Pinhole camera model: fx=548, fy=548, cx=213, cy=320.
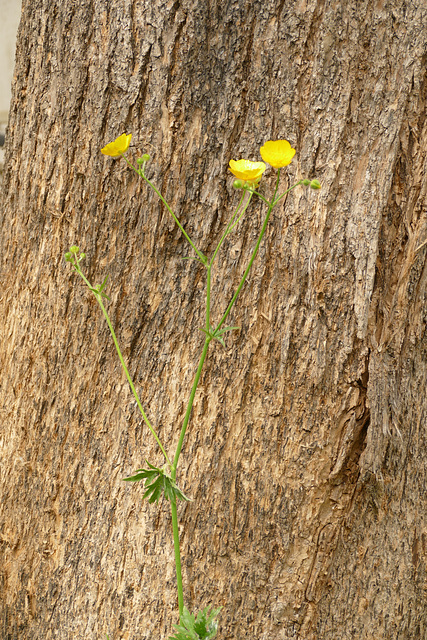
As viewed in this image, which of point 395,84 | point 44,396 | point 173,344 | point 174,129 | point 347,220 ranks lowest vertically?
point 44,396

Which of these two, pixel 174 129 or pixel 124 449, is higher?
pixel 174 129

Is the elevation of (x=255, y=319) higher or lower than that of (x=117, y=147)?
lower

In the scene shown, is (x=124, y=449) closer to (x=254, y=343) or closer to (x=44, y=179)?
(x=254, y=343)

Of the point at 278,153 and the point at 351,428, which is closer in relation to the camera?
the point at 278,153

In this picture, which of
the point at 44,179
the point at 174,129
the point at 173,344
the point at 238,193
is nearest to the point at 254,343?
the point at 173,344

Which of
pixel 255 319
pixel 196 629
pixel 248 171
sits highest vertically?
pixel 248 171

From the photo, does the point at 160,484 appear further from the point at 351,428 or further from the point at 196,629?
the point at 351,428

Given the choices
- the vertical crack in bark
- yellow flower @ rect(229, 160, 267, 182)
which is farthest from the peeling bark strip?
yellow flower @ rect(229, 160, 267, 182)

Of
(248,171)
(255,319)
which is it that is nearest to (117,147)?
(248,171)

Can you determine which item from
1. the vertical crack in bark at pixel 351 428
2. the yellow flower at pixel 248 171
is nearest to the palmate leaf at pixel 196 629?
the vertical crack in bark at pixel 351 428
